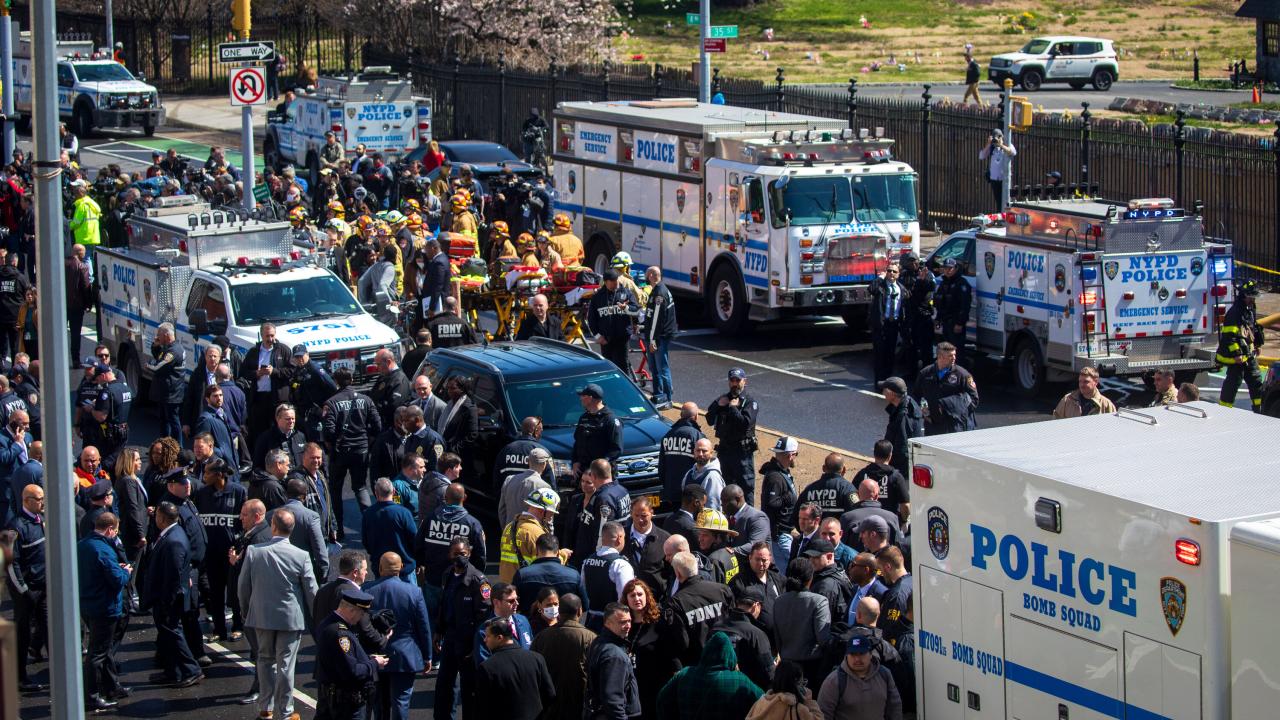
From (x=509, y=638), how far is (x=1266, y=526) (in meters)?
4.16

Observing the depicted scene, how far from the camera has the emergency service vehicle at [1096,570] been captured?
24.2 feet

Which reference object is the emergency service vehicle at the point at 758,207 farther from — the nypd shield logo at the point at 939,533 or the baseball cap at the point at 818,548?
the nypd shield logo at the point at 939,533

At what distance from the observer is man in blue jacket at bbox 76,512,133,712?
1157 cm

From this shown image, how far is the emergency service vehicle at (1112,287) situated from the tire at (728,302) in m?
4.41

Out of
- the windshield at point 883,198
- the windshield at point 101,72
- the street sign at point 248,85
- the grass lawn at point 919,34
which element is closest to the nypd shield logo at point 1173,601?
the windshield at point 883,198

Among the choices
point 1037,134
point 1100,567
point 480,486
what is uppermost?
point 1037,134

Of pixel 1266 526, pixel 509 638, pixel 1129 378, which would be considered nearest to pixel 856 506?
pixel 509 638

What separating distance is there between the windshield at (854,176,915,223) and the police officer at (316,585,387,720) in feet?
45.3

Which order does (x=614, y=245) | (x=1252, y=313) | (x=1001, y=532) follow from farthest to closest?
1. (x=614, y=245)
2. (x=1252, y=313)
3. (x=1001, y=532)

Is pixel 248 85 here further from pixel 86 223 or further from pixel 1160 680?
pixel 1160 680

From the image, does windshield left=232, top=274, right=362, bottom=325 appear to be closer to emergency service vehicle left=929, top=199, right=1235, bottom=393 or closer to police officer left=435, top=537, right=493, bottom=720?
emergency service vehicle left=929, top=199, right=1235, bottom=393

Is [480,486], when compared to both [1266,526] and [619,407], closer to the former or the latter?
[619,407]

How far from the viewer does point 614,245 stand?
86.0 feet

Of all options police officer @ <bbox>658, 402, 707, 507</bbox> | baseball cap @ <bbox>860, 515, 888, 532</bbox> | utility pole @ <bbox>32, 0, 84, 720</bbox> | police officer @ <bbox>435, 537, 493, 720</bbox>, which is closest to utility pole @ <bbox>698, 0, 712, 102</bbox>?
police officer @ <bbox>658, 402, 707, 507</bbox>
